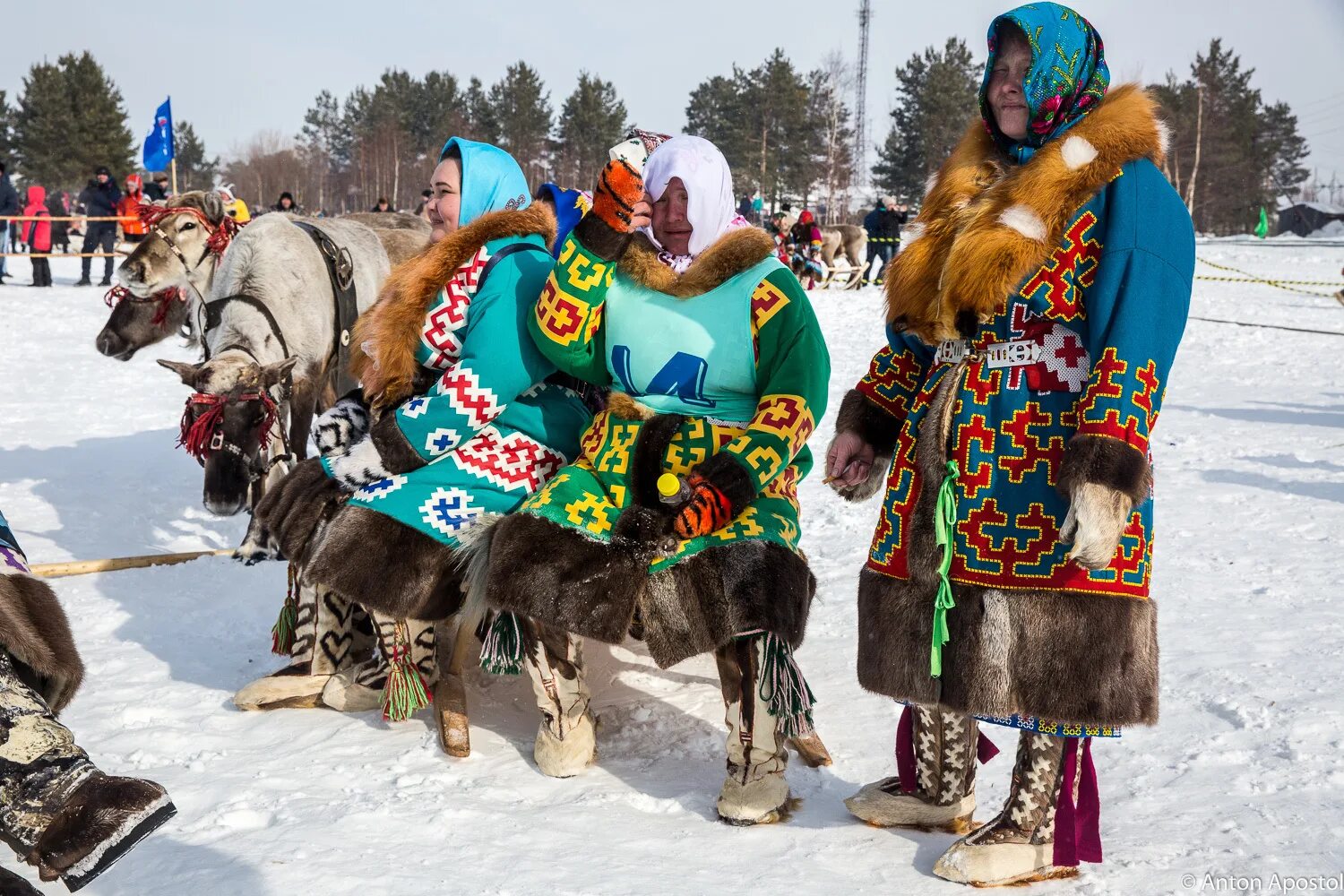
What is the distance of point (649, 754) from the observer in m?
3.23

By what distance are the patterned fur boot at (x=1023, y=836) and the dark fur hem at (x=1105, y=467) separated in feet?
1.97

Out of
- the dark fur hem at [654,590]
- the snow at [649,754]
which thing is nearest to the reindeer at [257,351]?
the snow at [649,754]

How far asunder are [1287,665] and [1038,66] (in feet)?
7.36

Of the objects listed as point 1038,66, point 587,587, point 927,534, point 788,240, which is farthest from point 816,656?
point 788,240

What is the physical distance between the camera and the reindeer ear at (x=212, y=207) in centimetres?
548

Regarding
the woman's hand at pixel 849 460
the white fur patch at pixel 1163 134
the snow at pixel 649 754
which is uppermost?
the white fur patch at pixel 1163 134

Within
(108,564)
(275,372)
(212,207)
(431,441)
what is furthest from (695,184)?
(212,207)

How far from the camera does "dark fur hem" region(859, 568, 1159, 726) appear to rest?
2.24 m

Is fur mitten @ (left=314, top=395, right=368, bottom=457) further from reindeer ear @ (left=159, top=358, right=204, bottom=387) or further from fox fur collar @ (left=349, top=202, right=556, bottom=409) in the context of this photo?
reindeer ear @ (left=159, top=358, right=204, bottom=387)

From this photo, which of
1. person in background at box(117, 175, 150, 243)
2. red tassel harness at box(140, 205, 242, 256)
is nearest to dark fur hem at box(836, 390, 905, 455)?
red tassel harness at box(140, 205, 242, 256)

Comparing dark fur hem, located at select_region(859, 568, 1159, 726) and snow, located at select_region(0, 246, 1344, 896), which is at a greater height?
dark fur hem, located at select_region(859, 568, 1159, 726)

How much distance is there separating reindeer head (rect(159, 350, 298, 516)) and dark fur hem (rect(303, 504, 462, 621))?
1.57 m

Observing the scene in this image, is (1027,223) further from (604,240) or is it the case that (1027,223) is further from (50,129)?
(50,129)

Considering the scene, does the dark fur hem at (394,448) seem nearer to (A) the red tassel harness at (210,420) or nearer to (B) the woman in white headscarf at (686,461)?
(B) the woman in white headscarf at (686,461)
